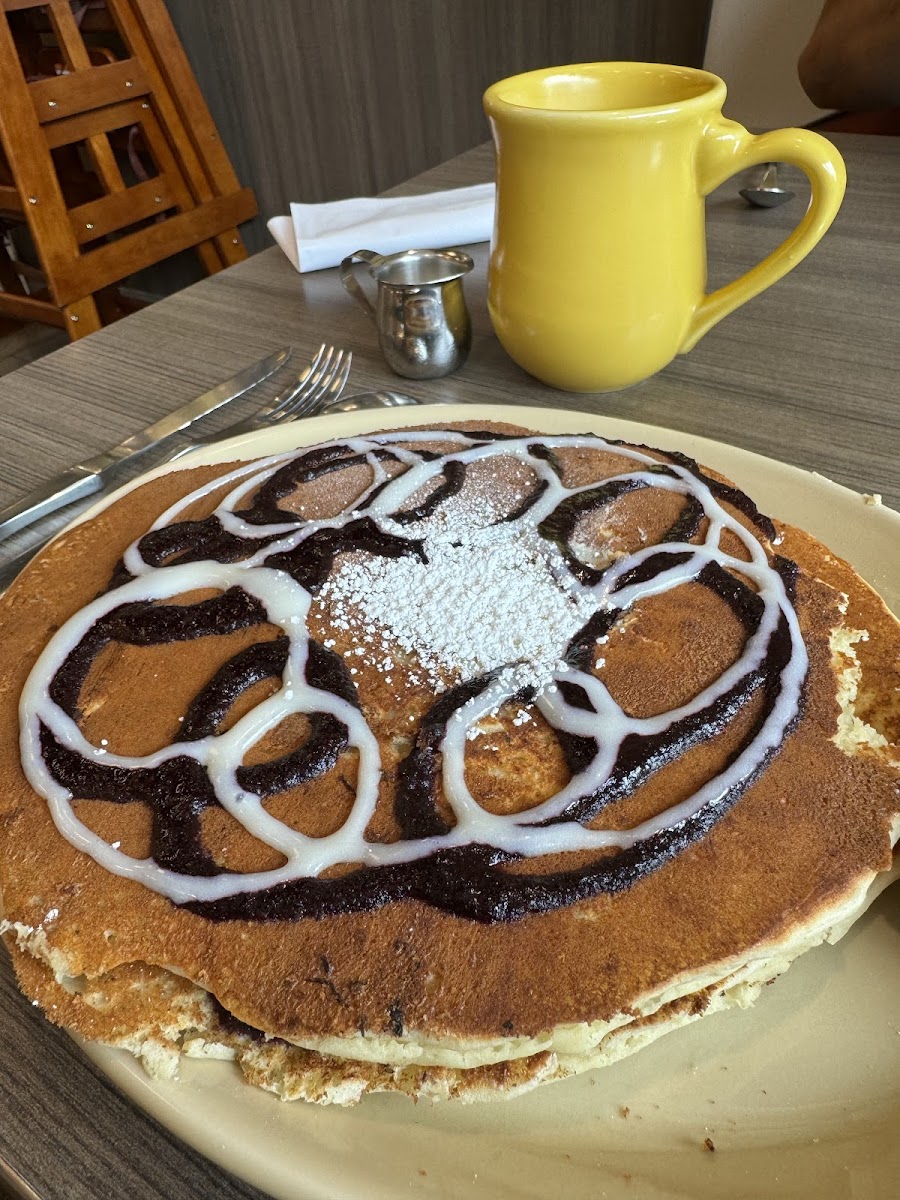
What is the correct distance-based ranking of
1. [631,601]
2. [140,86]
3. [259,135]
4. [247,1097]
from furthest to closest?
[259,135], [140,86], [631,601], [247,1097]

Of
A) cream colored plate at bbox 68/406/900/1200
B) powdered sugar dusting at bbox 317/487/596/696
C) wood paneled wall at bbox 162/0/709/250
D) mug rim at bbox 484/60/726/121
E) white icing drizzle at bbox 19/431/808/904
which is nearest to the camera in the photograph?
cream colored plate at bbox 68/406/900/1200

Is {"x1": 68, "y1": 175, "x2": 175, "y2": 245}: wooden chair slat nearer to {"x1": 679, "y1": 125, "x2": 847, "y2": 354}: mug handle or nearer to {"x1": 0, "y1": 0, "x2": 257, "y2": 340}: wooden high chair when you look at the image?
{"x1": 0, "y1": 0, "x2": 257, "y2": 340}: wooden high chair

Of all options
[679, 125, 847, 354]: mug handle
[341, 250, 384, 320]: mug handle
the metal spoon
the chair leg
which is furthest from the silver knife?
the chair leg

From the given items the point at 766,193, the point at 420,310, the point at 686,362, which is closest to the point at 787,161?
the point at 686,362

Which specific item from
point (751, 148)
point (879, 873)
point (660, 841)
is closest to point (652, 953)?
point (660, 841)

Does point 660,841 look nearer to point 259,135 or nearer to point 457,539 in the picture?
point 457,539

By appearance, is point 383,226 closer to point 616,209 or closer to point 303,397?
point 303,397
